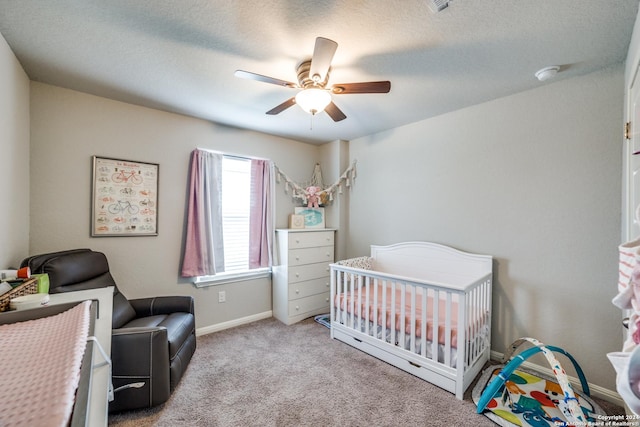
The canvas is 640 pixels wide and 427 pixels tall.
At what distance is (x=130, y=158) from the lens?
256 cm

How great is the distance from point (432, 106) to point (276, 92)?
1498 millimetres

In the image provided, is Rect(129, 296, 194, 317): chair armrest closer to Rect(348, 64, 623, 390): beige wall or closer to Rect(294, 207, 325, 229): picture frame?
Rect(294, 207, 325, 229): picture frame

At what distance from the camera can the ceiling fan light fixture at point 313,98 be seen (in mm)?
1745

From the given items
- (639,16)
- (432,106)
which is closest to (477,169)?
(432,106)

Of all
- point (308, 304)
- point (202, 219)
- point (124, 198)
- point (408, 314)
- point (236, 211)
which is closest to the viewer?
point (408, 314)

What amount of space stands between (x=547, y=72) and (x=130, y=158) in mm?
3527

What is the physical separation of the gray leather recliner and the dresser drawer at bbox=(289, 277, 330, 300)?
3.97 feet

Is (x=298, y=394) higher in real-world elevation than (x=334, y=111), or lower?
lower

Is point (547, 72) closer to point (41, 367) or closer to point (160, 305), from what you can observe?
point (41, 367)

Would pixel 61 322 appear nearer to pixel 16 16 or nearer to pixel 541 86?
pixel 16 16

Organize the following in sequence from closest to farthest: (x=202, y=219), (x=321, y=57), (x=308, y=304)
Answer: (x=321, y=57) → (x=202, y=219) → (x=308, y=304)

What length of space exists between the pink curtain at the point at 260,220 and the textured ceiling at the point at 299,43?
3.57ft

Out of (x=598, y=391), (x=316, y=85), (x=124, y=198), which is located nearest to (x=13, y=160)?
(x=124, y=198)

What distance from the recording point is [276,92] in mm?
2307
